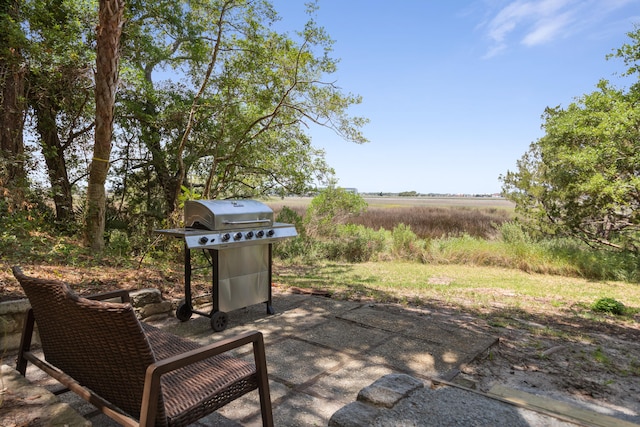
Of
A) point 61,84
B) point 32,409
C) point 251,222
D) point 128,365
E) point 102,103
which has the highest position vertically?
point 61,84

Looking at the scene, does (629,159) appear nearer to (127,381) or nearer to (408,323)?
(408,323)

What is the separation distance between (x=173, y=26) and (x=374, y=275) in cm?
672

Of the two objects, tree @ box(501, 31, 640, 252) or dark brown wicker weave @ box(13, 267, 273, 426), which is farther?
tree @ box(501, 31, 640, 252)

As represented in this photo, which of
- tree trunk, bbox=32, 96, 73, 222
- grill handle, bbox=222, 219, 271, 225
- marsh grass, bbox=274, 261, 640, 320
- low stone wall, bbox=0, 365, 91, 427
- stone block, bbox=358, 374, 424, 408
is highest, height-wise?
tree trunk, bbox=32, 96, 73, 222

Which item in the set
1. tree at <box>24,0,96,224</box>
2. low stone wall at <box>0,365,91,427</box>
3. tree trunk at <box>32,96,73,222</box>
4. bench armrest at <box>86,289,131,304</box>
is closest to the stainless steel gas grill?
bench armrest at <box>86,289,131,304</box>

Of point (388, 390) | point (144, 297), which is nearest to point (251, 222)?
point (144, 297)

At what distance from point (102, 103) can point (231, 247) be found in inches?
143

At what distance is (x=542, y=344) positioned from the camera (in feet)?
12.0

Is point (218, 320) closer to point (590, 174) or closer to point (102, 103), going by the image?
point (102, 103)

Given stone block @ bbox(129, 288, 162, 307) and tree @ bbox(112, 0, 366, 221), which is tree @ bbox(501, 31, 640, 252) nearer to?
tree @ bbox(112, 0, 366, 221)

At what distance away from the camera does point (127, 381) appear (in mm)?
1525

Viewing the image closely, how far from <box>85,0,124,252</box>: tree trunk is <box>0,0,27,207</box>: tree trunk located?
3.66ft

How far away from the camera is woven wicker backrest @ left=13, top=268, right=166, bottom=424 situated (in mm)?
1428

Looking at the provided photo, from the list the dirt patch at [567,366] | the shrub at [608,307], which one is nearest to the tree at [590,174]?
the shrub at [608,307]
